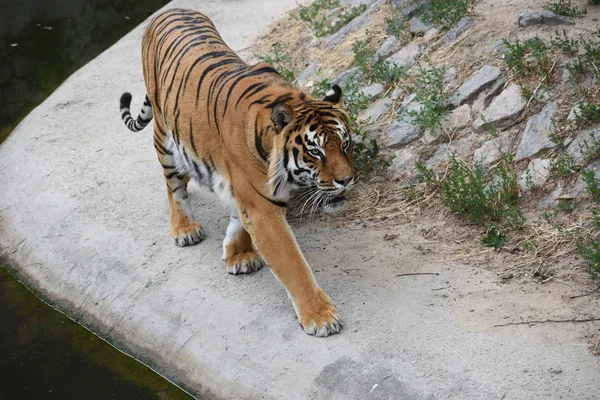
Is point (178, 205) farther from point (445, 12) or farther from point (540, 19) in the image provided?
point (540, 19)

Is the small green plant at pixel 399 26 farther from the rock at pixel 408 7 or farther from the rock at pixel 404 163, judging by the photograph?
the rock at pixel 404 163

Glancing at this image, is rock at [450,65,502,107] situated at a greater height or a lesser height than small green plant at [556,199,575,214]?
greater

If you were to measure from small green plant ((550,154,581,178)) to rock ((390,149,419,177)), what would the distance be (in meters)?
0.96

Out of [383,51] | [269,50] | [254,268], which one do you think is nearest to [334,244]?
[254,268]

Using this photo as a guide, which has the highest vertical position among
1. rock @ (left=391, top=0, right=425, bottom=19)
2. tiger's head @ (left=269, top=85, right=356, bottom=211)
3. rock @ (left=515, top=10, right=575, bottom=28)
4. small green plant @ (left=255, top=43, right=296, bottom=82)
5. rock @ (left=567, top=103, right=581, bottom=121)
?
tiger's head @ (left=269, top=85, right=356, bottom=211)

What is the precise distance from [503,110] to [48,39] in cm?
653

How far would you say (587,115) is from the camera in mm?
5355

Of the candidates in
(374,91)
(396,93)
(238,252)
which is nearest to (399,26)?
(374,91)

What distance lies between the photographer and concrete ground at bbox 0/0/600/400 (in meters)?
4.25

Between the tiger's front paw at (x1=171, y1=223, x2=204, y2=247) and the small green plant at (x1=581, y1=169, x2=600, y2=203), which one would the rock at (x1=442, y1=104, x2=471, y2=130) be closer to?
the small green plant at (x1=581, y1=169, x2=600, y2=203)

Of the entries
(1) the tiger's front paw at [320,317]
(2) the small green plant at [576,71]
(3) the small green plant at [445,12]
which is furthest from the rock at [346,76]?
(1) the tiger's front paw at [320,317]

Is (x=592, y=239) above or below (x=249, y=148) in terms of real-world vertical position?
below

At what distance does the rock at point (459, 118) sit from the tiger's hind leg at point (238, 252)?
1.54 meters

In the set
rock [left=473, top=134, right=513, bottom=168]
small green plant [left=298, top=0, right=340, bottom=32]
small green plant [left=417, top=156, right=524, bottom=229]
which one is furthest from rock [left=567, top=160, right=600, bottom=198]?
small green plant [left=298, top=0, right=340, bottom=32]
